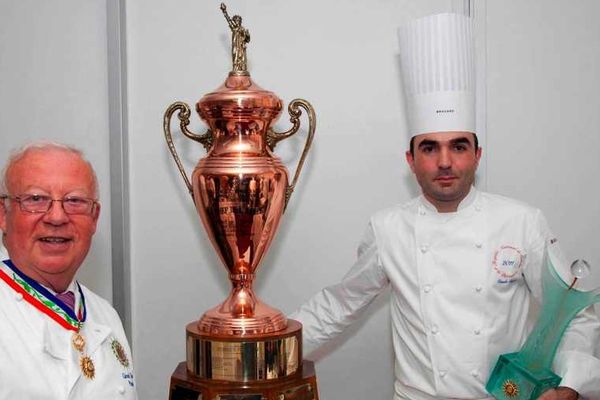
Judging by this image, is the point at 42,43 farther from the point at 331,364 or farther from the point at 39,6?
the point at 331,364

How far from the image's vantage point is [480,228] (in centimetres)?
162

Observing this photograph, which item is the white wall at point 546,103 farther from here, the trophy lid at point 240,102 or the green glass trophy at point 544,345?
the trophy lid at point 240,102

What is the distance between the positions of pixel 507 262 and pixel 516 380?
265 millimetres

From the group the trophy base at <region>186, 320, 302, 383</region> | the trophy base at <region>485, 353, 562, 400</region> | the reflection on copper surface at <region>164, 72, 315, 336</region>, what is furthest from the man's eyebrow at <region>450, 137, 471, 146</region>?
the trophy base at <region>186, 320, 302, 383</region>

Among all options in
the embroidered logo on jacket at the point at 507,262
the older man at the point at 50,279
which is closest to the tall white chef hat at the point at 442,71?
the embroidered logo on jacket at the point at 507,262

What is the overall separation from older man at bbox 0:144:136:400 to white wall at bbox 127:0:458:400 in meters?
Result: 0.65

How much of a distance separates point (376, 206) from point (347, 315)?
0.36 meters

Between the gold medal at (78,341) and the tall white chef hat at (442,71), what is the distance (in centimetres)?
85

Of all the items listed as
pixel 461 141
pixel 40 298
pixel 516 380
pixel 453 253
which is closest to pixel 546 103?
pixel 461 141

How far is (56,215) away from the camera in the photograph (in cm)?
124

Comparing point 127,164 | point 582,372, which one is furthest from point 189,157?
point 582,372

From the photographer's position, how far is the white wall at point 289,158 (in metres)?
1.95

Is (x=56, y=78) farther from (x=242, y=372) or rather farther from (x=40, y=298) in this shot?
(x=242, y=372)

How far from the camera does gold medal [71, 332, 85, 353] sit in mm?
1247
